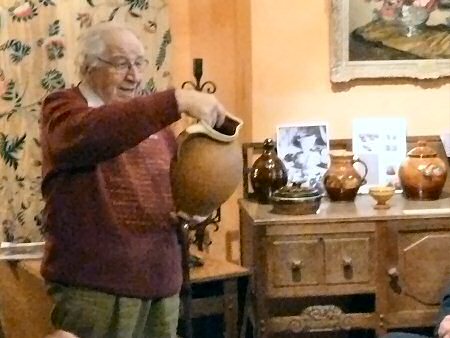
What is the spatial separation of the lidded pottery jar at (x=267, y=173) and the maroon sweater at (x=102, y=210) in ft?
2.85

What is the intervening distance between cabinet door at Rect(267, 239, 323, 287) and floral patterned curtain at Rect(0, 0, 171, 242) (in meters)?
0.88

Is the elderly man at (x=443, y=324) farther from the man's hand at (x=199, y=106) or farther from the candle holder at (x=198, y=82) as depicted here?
the candle holder at (x=198, y=82)

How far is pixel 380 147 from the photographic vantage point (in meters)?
3.19

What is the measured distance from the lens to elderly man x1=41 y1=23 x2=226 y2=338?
2.10 meters

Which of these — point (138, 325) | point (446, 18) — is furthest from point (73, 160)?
→ point (446, 18)

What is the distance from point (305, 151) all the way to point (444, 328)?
952 mm

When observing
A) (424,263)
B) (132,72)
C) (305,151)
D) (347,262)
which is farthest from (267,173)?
(132,72)

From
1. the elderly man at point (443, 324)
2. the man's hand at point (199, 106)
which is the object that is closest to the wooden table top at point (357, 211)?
the elderly man at point (443, 324)

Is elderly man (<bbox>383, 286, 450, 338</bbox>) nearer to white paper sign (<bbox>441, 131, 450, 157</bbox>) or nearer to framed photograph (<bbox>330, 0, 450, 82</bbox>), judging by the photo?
white paper sign (<bbox>441, 131, 450, 157</bbox>)

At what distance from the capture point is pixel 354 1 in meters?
3.13

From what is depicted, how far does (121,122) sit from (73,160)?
18 centimetres

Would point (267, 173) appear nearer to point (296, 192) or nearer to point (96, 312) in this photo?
point (296, 192)

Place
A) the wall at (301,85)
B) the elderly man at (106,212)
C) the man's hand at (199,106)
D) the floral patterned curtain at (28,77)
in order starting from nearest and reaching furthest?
1. the man's hand at (199,106)
2. the elderly man at (106,212)
3. the floral patterned curtain at (28,77)
4. the wall at (301,85)

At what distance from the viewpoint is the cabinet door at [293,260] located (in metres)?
2.75
